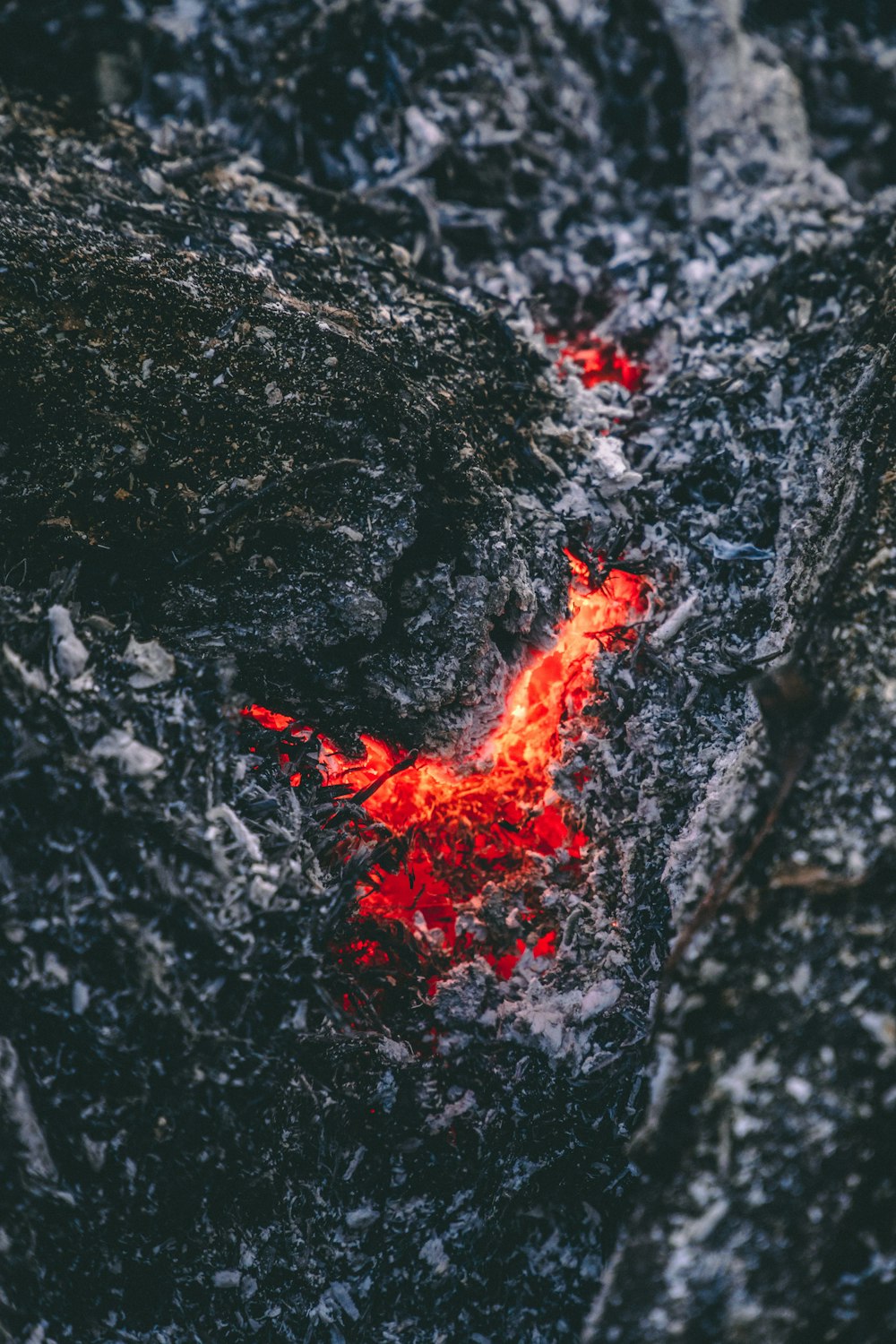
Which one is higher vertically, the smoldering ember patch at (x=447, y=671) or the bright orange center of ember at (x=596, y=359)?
the bright orange center of ember at (x=596, y=359)

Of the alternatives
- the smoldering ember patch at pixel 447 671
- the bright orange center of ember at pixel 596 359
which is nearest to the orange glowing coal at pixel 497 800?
the smoldering ember patch at pixel 447 671

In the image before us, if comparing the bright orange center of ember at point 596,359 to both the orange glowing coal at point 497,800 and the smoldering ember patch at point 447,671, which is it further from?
the orange glowing coal at point 497,800

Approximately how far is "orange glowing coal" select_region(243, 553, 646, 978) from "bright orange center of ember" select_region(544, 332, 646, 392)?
535mm

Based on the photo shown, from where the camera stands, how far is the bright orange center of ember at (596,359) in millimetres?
1850

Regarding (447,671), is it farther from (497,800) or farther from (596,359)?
(596,359)

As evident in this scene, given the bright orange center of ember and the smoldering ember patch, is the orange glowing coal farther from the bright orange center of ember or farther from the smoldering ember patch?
the bright orange center of ember

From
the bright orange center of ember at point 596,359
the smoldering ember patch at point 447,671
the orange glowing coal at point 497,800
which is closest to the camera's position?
the smoldering ember patch at point 447,671

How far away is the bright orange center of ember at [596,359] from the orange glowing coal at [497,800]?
54 centimetres

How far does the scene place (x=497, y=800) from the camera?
1.73 metres

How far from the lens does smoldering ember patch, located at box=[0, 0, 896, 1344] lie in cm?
107

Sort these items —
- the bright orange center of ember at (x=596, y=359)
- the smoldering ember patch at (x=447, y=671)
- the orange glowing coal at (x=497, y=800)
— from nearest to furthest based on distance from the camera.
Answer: the smoldering ember patch at (x=447, y=671)
the orange glowing coal at (x=497, y=800)
the bright orange center of ember at (x=596, y=359)

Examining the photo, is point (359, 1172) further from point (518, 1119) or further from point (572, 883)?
point (572, 883)

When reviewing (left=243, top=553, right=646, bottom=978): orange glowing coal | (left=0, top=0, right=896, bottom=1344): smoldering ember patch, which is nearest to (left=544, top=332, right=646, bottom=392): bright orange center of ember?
(left=0, top=0, right=896, bottom=1344): smoldering ember patch

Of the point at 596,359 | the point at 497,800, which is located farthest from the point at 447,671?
the point at 596,359
